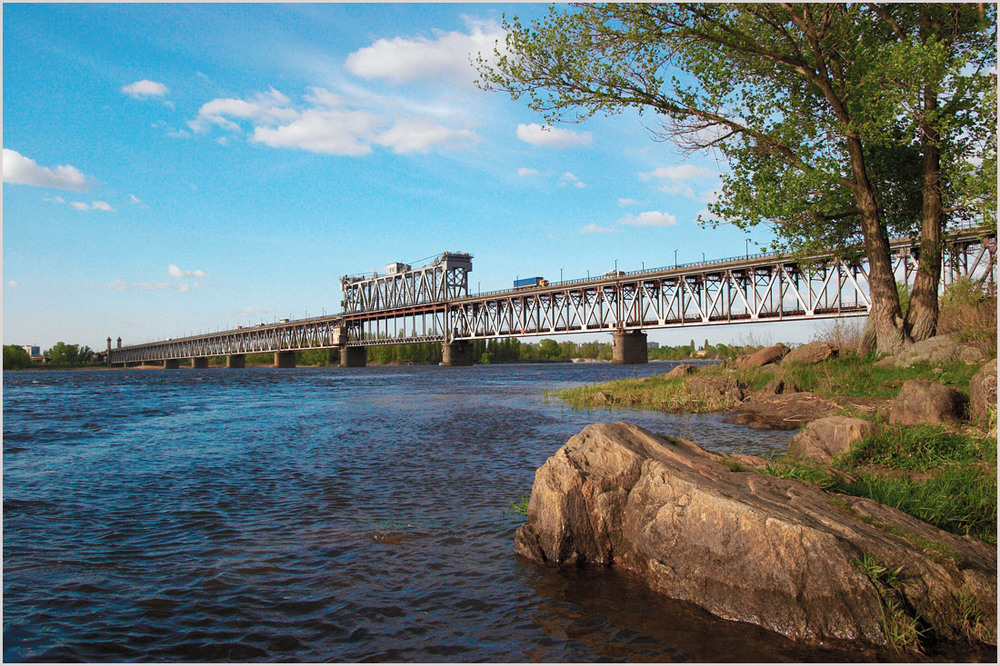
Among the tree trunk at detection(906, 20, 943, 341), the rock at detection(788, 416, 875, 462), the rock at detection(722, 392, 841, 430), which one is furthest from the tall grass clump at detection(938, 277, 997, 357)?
the rock at detection(788, 416, 875, 462)

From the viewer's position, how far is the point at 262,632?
17.9ft

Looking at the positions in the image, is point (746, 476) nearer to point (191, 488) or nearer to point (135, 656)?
point (135, 656)

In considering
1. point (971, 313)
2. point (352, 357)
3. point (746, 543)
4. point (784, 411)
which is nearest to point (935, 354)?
point (971, 313)

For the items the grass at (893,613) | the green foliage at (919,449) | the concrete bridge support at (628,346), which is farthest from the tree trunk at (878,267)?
the concrete bridge support at (628,346)

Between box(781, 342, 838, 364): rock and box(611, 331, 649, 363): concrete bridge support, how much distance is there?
7498 centimetres

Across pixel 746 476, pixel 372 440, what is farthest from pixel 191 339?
pixel 746 476

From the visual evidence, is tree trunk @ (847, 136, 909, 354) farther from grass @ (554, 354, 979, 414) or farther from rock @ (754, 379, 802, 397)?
rock @ (754, 379, 802, 397)

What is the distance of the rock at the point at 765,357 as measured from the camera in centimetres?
2423

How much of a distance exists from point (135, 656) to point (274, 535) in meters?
3.02

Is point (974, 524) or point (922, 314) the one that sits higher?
point (922, 314)

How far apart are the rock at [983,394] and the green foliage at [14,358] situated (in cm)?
17964

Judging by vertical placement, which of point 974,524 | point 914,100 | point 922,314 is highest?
point 914,100

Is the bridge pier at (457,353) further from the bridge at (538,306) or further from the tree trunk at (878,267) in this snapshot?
the tree trunk at (878,267)

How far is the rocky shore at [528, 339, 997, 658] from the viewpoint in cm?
500
